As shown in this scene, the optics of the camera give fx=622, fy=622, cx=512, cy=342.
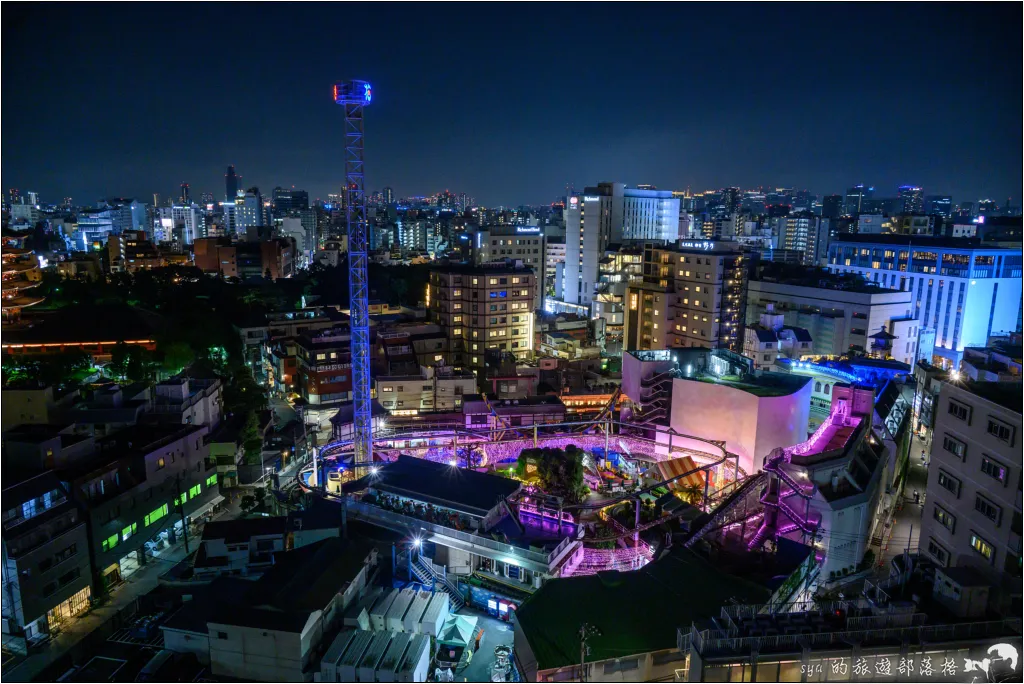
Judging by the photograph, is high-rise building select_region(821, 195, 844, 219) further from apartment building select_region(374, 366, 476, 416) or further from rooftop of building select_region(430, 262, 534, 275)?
apartment building select_region(374, 366, 476, 416)

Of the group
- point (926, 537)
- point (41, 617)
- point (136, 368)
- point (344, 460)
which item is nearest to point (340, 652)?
point (41, 617)

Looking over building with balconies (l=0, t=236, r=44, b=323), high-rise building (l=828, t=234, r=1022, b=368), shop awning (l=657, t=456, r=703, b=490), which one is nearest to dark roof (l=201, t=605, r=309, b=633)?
shop awning (l=657, t=456, r=703, b=490)

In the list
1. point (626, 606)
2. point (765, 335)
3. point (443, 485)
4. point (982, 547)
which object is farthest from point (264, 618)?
point (765, 335)

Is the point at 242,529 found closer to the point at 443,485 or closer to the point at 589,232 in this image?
the point at 443,485

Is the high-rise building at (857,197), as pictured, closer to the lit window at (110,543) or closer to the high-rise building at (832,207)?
the high-rise building at (832,207)

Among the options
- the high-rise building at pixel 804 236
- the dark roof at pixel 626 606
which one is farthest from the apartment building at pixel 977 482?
the high-rise building at pixel 804 236
